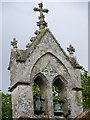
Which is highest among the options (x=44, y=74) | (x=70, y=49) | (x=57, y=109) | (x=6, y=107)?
(x=70, y=49)

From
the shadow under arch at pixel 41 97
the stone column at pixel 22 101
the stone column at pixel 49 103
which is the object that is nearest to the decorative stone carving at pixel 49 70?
the shadow under arch at pixel 41 97

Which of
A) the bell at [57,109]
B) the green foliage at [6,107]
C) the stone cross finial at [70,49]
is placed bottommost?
the bell at [57,109]

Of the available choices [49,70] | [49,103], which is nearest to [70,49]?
[49,70]

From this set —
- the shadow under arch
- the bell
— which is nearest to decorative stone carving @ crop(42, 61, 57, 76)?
the shadow under arch

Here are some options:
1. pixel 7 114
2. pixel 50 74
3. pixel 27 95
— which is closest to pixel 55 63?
pixel 50 74

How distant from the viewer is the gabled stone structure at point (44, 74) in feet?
59.8

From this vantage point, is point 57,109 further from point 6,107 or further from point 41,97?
point 6,107

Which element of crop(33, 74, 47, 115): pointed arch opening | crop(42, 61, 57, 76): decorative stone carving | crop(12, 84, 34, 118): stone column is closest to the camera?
crop(12, 84, 34, 118): stone column

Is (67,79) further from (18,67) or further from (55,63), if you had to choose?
(18,67)

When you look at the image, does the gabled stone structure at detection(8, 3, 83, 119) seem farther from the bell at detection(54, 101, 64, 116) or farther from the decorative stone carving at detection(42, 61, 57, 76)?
the bell at detection(54, 101, 64, 116)

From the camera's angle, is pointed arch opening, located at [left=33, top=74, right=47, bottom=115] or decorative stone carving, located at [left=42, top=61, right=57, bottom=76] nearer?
pointed arch opening, located at [left=33, top=74, right=47, bottom=115]

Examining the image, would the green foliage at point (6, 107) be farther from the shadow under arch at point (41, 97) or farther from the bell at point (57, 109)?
the bell at point (57, 109)

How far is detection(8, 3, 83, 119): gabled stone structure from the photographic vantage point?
718 inches

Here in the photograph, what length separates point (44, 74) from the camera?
1884cm
